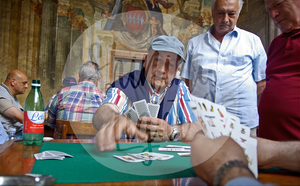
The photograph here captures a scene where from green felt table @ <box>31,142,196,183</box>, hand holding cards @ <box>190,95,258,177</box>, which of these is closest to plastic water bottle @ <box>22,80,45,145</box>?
green felt table @ <box>31,142,196,183</box>

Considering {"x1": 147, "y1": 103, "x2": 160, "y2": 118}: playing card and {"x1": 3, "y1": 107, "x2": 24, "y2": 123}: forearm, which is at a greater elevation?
{"x1": 147, "y1": 103, "x2": 160, "y2": 118}: playing card

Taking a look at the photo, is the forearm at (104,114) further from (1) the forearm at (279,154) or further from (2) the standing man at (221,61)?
(1) the forearm at (279,154)

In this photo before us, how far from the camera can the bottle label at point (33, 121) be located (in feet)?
2.73

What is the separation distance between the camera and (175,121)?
4.50ft

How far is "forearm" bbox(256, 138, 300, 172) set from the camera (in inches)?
21.3

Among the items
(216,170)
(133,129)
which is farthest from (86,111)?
(216,170)

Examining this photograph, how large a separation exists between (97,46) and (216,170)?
0.65 metres

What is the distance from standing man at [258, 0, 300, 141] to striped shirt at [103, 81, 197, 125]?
489mm

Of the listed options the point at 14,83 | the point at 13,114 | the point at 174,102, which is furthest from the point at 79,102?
the point at 14,83

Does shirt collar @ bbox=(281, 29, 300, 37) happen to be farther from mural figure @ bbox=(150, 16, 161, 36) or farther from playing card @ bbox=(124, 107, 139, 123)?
playing card @ bbox=(124, 107, 139, 123)

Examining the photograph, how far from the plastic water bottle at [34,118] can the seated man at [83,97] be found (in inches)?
7.9

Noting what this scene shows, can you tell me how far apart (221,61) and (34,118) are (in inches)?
32.2

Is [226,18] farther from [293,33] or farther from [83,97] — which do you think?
[83,97]

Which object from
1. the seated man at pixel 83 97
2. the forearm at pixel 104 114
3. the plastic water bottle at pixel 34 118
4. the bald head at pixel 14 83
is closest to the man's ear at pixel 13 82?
the bald head at pixel 14 83
